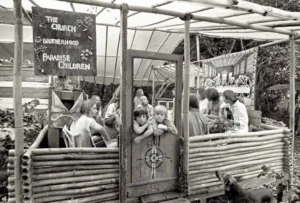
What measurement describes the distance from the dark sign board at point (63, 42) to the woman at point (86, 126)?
627 millimetres

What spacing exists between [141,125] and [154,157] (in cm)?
47

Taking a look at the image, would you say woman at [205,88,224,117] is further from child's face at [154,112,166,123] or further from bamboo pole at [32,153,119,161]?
bamboo pole at [32,153,119,161]

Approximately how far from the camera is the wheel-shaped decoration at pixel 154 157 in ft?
10.2

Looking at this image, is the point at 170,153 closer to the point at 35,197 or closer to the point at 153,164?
the point at 153,164

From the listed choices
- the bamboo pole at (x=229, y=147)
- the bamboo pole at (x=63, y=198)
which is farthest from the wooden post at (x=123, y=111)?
the bamboo pole at (x=229, y=147)

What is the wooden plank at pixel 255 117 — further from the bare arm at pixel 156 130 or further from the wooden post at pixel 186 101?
the bare arm at pixel 156 130

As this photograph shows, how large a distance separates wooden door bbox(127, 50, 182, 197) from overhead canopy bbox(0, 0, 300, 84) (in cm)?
71

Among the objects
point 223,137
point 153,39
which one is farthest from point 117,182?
point 153,39

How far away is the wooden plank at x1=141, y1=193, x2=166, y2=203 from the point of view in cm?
305

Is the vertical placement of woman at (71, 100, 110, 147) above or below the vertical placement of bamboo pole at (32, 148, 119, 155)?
above

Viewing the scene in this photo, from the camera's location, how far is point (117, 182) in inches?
118

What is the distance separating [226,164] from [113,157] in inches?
70.5

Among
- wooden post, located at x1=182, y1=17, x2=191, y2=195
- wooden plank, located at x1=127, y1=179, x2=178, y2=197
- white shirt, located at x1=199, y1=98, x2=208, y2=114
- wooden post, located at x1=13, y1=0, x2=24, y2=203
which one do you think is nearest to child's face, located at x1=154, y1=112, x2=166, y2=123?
wooden post, located at x1=182, y1=17, x2=191, y2=195

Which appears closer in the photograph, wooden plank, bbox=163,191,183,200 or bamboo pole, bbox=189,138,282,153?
wooden plank, bbox=163,191,183,200
